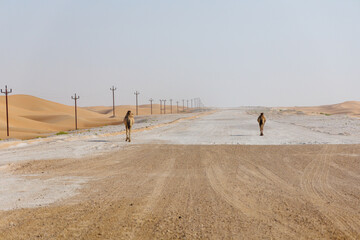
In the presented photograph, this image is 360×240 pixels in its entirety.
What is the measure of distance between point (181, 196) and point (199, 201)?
25.4 inches

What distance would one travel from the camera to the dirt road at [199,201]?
597 centimetres

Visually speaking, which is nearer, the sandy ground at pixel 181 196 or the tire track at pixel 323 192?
the sandy ground at pixel 181 196

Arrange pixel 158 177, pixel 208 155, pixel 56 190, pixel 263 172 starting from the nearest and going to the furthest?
pixel 56 190, pixel 158 177, pixel 263 172, pixel 208 155

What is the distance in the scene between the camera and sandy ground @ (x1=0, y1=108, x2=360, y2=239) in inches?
237

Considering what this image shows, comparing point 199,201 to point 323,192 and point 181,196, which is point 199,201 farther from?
point 323,192

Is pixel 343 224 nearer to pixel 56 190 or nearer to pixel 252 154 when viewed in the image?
pixel 56 190

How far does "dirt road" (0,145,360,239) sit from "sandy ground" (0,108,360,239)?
21 mm

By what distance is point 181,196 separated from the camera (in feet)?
27.5

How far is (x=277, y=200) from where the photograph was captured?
7.98 m

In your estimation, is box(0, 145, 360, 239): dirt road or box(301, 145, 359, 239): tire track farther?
box(301, 145, 359, 239): tire track

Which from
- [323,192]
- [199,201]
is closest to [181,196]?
[199,201]

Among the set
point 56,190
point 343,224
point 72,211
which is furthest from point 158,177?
point 343,224

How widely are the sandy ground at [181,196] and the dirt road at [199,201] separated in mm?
21

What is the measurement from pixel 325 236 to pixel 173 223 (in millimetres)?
2607
